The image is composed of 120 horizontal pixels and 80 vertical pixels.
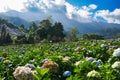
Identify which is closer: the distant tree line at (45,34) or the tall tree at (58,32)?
the distant tree line at (45,34)

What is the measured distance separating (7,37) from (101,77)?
61507 mm

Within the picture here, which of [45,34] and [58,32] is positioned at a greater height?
[58,32]

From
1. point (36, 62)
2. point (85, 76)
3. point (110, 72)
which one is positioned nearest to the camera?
point (110, 72)

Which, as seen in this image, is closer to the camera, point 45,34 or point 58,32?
point 45,34

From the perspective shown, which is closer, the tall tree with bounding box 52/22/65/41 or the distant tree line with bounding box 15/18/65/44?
the distant tree line with bounding box 15/18/65/44

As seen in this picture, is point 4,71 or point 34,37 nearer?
point 4,71

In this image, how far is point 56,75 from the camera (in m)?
7.24

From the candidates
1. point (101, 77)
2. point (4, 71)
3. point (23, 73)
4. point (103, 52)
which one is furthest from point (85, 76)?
point (103, 52)

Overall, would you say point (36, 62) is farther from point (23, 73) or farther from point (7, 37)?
point (7, 37)

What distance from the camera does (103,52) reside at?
11.7 m

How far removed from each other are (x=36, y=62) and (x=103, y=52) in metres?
3.36

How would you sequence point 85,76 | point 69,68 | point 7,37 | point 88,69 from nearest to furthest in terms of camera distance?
point 85,76 < point 88,69 < point 69,68 < point 7,37

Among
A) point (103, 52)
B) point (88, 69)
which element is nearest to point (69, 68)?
point (88, 69)

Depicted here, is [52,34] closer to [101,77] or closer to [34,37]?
[34,37]
